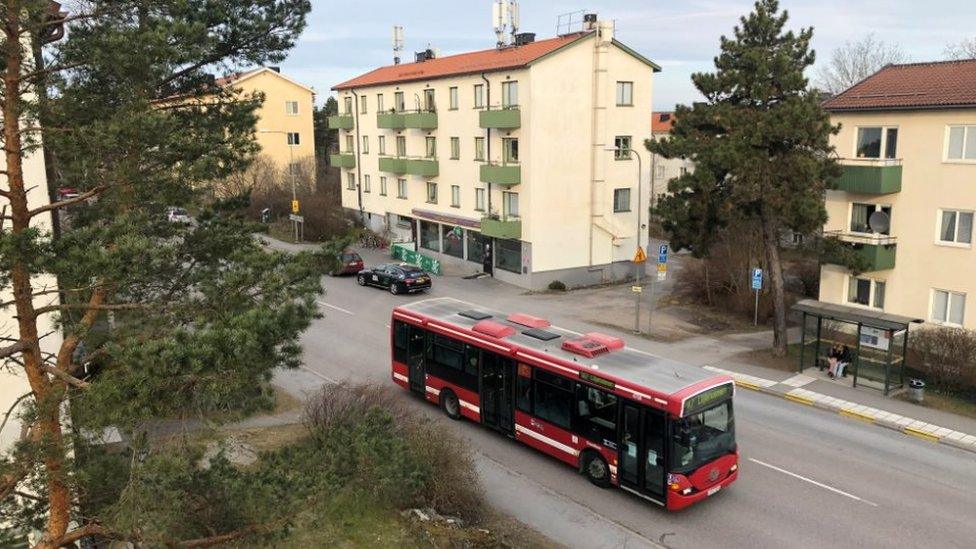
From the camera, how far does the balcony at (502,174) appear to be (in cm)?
3522

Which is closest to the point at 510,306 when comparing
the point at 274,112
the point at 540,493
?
the point at 540,493

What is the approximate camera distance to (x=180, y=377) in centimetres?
715

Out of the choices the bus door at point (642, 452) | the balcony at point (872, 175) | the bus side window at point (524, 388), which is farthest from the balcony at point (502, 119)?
the bus door at point (642, 452)

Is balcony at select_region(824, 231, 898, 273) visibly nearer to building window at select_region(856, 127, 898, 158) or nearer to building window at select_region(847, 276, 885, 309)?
building window at select_region(847, 276, 885, 309)

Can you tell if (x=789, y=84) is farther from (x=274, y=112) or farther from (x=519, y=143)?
(x=274, y=112)

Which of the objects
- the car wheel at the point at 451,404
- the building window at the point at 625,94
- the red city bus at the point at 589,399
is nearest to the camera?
the red city bus at the point at 589,399

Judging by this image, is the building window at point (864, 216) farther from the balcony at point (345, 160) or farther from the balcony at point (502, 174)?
the balcony at point (345, 160)

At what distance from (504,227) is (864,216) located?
15815 mm

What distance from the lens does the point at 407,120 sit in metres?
43.2

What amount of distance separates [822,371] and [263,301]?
19.8 m

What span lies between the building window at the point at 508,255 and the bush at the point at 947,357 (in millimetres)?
18500

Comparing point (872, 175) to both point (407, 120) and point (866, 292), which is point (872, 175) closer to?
point (866, 292)

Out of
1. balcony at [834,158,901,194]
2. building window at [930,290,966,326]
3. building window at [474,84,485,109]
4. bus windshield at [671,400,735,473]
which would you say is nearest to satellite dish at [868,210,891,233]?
balcony at [834,158,901,194]

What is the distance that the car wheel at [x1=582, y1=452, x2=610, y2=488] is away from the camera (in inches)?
579
